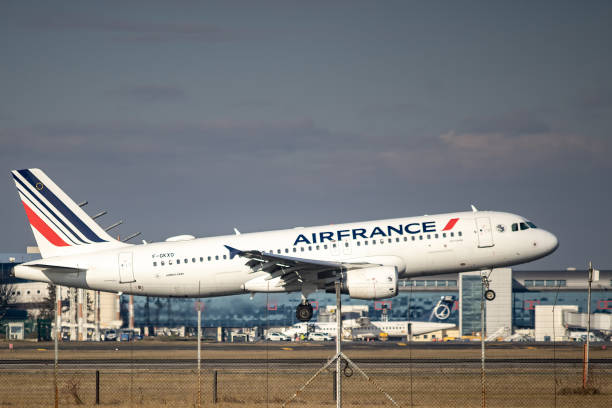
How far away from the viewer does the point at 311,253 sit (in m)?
49.8

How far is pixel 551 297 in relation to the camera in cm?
12294

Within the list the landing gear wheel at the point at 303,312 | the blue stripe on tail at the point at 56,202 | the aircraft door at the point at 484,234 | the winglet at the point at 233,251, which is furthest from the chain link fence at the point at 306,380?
the blue stripe on tail at the point at 56,202

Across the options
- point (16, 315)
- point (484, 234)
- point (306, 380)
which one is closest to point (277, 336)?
point (484, 234)

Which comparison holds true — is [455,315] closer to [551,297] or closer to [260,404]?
[551,297]

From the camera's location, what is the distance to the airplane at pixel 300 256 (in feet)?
160

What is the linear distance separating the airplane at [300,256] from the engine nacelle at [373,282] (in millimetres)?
55

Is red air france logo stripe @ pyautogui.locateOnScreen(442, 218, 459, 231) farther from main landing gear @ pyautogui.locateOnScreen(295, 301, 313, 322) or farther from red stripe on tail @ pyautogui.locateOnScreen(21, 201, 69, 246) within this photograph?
red stripe on tail @ pyautogui.locateOnScreen(21, 201, 69, 246)

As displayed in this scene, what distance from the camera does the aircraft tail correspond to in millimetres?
53094

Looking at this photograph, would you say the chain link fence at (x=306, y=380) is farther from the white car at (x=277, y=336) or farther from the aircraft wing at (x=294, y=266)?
the white car at (x=277, y=336)

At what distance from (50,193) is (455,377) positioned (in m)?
28.4

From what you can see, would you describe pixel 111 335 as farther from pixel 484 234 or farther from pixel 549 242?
pixel 549 242

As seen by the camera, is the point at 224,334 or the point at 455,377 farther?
the point at 224,334

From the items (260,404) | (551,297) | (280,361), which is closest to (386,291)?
(280,361)

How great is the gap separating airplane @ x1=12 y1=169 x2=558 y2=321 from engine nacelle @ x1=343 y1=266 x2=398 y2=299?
2.2 inches
